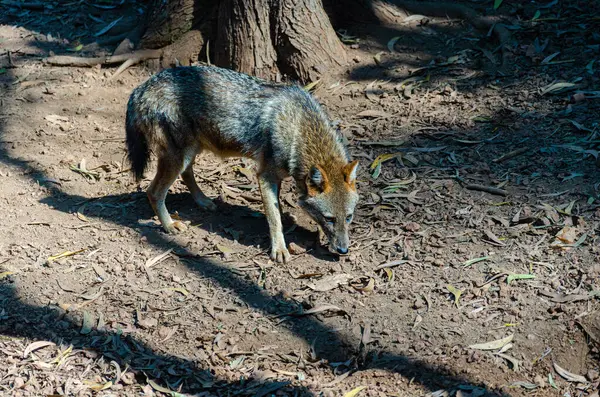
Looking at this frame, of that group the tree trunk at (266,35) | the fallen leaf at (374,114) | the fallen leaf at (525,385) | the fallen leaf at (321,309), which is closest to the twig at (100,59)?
the tree trunk at (266,35)

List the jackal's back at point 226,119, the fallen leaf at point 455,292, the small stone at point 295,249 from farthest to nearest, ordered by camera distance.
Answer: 1. the jackal's back at point 226,119
2. the small stone at point 295,249
3. the fallen leaf at point 455,292

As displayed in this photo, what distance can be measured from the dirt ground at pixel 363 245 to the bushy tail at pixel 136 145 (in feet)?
2.43

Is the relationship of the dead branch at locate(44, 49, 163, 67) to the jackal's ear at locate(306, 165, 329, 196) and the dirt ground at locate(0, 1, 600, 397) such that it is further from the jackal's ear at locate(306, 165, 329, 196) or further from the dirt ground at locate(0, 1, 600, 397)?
the jackal's ear at locate(306, 165, 329, 196)

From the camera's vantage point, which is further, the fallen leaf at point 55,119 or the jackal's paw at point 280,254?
the fallen leaf at point 55,119

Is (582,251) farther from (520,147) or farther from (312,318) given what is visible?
(312,318)

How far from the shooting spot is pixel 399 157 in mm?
8734

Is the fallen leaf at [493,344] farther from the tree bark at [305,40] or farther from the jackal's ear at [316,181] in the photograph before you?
the tree bark at [305,40]

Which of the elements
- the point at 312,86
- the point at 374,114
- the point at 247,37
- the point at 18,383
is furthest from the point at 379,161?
the point at 18,383

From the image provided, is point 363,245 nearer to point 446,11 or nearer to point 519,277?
point 519,277

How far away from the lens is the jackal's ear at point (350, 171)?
761 cm

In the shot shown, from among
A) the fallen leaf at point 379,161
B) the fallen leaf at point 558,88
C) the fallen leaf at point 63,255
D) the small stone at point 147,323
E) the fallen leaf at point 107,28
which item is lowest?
the small stone at point 147,323

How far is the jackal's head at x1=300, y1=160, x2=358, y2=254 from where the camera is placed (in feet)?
24.5

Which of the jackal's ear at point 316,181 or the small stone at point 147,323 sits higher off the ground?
the jackal's ear at point 316,181

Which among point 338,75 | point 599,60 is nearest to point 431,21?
point 338,75
